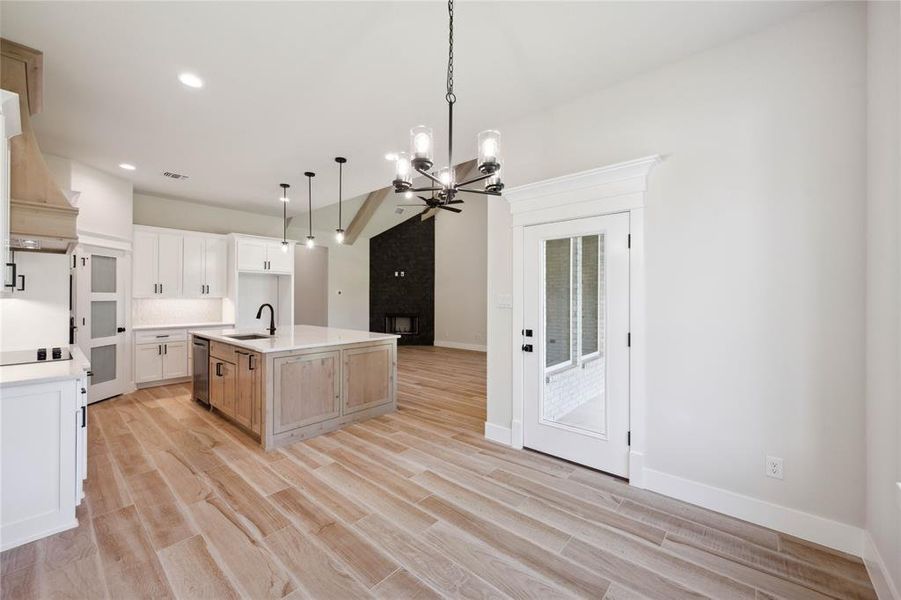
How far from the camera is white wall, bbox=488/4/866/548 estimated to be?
2039 millimetres

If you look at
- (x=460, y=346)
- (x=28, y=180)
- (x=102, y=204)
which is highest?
(x=102, y=204)

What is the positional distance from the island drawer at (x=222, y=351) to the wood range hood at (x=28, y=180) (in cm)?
160

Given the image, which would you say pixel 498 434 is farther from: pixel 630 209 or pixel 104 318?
pixel 104 318

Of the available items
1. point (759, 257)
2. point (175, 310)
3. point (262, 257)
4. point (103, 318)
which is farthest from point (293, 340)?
point (759, 257)

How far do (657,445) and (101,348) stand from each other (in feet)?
20.6

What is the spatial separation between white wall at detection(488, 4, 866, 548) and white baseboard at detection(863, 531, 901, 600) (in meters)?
0.12

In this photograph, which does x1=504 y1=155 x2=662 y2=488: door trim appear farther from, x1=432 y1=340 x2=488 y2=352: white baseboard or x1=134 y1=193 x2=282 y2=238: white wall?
x1=432 y1=340 x2=488 y2=352: white baseboard

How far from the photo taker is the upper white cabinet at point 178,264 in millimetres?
5379

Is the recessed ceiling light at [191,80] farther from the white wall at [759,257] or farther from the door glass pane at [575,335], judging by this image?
the white wall at [759,257]

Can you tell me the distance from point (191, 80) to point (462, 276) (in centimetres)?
773

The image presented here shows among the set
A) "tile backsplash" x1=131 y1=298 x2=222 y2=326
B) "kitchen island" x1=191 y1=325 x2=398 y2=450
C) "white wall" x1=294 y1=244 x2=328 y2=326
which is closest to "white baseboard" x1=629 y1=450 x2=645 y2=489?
"kitchen island" x1=191 y1=325 x2=398 y2=450

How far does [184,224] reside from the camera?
20.5 ft

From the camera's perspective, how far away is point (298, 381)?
3504mm

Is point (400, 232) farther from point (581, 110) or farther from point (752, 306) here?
point (752, 306)
